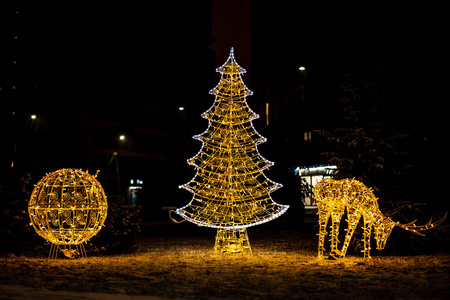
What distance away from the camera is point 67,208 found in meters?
11.8

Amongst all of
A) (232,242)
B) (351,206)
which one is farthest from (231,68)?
(351,206)

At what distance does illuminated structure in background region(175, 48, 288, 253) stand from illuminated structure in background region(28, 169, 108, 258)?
220cm

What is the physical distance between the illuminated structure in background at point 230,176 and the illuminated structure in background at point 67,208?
2201mm

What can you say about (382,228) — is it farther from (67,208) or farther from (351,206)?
(67,208)

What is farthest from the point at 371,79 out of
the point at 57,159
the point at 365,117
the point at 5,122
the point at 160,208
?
the point at 57,159

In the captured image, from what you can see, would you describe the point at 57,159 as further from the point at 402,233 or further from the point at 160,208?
the point at 402,233

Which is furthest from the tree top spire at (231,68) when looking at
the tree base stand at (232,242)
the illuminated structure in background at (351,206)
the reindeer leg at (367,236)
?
the reindeer leg at (367,236)

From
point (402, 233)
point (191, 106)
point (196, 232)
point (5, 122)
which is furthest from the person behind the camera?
point (191, 106)

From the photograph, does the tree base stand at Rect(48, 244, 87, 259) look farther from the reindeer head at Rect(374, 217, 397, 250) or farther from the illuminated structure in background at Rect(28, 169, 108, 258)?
the reindeer head at Rect(374, 217, 397, 250)

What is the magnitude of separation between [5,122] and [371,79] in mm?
11021

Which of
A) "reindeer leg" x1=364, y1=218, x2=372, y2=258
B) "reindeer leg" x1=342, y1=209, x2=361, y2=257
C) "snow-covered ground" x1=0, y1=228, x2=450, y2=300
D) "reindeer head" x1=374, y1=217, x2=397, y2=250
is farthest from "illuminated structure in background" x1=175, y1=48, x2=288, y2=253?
"reindeer head" x1=374, y1=217, x2=397, y2=250

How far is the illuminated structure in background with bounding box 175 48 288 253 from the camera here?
44.3 feet

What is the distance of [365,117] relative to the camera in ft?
48.4

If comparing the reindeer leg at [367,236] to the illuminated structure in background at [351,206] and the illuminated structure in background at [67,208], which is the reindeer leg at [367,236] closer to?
the illuminated structure in background at [351,206]
